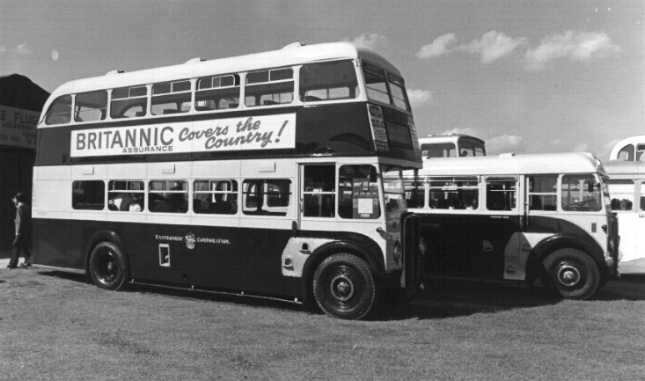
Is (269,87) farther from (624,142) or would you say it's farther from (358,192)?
(624,142)

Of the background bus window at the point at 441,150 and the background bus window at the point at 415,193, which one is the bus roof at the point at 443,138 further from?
the background bus window at the point at 415,193

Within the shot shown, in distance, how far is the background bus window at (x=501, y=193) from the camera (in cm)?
1088

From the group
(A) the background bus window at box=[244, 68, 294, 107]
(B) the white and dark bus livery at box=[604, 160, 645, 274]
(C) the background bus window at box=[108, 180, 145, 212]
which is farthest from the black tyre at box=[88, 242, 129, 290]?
(B) the white and dark bus livery at box=[604, 160, 645, 274]

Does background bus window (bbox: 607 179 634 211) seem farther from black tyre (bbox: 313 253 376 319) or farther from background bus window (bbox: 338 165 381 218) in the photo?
black tyre (bbox: 313 253 376 319)

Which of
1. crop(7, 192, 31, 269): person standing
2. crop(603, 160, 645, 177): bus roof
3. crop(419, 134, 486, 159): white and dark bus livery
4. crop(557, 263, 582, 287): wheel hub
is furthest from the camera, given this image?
crop(419, 134, 486, 159): white and dark bus livery

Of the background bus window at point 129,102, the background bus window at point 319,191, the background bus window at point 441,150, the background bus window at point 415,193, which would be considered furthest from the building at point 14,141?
the background bus window at point 441,150

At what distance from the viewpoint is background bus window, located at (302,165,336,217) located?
27.7ft

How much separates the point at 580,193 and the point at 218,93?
674 cm

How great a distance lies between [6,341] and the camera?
6781 millimetres

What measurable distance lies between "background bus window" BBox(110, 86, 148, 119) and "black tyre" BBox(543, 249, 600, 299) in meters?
7.87

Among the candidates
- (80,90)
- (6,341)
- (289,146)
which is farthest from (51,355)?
(80,90)

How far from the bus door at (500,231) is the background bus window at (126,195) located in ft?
20.7

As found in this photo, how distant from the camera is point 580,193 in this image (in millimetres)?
10430

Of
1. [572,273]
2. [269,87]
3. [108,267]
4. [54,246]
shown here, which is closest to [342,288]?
[269,87]
